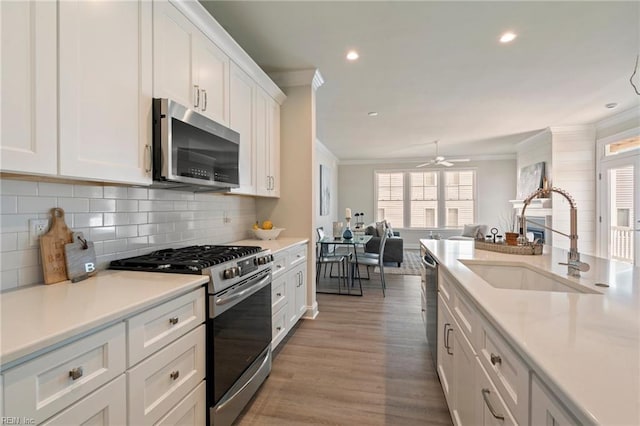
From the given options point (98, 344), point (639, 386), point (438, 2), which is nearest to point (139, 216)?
point (98, 344)

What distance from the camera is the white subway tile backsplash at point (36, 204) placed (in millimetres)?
1242

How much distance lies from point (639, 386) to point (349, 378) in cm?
189

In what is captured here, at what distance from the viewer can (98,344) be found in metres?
0.93

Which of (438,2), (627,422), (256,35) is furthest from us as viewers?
(256,35)

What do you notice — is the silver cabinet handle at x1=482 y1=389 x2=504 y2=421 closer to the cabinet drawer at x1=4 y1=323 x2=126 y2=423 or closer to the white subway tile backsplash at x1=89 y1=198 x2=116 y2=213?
the cabinet drawer at x1=4 y1=323 x2=126 y2=423

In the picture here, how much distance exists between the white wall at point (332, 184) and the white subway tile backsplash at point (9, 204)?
5.30 metres

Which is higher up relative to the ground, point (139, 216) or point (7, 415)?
point (139, 216)

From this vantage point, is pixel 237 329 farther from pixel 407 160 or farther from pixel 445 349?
pixel 407 160

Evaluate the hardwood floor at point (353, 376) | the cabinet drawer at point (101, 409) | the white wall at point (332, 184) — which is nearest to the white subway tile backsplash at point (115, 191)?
the cabinet drawer at point (101, 409)

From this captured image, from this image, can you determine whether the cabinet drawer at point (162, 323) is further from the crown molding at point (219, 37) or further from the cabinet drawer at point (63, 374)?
the crown molding at point (219, 37)

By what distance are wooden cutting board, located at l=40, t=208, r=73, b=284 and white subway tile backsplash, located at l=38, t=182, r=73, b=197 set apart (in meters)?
0.07

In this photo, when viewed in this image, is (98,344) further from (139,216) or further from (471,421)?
(471,421)

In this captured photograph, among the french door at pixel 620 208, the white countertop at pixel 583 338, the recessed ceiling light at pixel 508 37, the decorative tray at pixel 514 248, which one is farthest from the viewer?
the french door at pixel 620 208

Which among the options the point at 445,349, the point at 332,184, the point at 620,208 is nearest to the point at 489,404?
the point at 445,349
